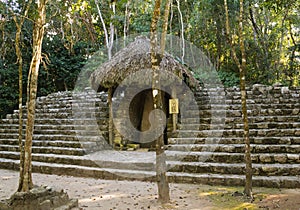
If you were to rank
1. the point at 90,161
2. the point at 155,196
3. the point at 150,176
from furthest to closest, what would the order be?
1. the point at 90,161
2. the point at 150,176
3. the point at 155,196

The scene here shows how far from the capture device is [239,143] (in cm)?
577

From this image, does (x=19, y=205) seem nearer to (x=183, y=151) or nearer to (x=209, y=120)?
(x=183, y=151)

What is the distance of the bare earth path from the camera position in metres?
3.82

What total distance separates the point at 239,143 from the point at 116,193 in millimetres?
2703

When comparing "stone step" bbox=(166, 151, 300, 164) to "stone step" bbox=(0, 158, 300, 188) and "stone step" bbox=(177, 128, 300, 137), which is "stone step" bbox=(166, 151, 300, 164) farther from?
"stone step" bbox=(177, 128, 300, 137)

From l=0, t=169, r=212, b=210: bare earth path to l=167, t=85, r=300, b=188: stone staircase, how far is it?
60 cm

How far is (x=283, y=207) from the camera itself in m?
3.50

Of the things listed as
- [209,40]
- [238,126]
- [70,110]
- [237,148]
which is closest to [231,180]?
[237,148]

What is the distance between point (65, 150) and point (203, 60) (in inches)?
348

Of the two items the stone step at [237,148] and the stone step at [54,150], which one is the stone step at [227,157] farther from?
the stone step at [54,150]

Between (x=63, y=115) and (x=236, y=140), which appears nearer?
(x=236, y=140)

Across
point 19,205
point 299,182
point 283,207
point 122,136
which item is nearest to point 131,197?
point 19,205

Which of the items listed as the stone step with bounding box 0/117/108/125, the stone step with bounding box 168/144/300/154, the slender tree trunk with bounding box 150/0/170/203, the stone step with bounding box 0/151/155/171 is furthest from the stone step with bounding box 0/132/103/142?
the slender tree trunk with bounding box 150/0/170/203

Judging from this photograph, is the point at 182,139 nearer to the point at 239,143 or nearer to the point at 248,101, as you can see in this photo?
the point at 239,143
